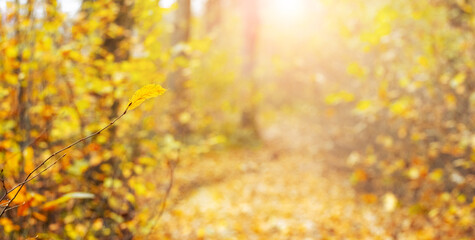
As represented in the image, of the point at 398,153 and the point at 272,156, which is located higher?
the point at 272,156

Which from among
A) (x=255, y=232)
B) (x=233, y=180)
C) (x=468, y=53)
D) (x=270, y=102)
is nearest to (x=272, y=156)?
(x=233, y=180)

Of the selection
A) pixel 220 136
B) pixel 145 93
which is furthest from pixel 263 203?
pixel 145 93

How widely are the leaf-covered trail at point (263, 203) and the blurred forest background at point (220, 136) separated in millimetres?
36

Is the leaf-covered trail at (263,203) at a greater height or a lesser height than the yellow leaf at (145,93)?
greater

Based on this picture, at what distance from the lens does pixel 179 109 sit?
6227 millimetres

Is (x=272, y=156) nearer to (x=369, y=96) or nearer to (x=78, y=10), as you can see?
(x=369, y=96)

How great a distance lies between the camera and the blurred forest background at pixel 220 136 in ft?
8.88

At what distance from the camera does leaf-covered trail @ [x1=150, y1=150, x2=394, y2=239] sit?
4.42 meters

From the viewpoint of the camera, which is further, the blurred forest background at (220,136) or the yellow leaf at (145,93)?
the blurred forest background at (220,136)

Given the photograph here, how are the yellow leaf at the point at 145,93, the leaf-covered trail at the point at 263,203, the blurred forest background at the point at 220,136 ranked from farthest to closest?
the leaf-covered trail at the point at 263,203 < the blurred forest background at the point at 220,136 < the yellow leaf at the point at 145,93

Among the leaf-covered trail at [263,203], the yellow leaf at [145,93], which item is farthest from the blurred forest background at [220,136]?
the yellow leaf at [145,93]

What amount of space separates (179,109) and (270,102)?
9354 millimetres

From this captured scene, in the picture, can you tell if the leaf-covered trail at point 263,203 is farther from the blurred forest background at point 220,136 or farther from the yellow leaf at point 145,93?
the yellow leaf at point 145,93

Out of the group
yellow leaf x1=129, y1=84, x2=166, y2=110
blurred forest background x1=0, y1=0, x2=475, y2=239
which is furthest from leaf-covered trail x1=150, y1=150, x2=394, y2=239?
yellow leaf x1=129, y1=84, x2=166, y2=110
